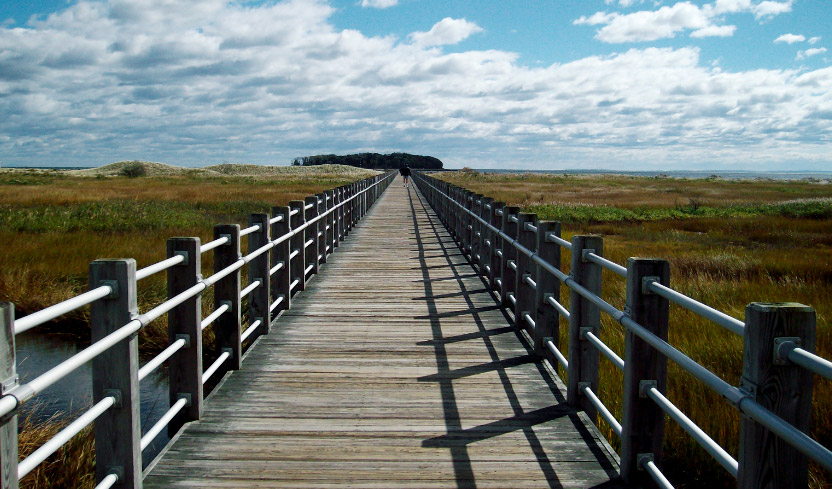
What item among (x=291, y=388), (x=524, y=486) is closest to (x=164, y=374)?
(x=291, y=388)

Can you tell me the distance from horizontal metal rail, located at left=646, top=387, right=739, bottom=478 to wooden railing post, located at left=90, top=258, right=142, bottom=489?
8.29 ft

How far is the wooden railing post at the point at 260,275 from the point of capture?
21.4 ft

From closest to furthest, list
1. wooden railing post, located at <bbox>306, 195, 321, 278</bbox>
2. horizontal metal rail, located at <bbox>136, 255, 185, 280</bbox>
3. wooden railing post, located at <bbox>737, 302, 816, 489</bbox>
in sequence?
wooden railing post, located at <bbox>737, 302, 816, 489</bbox> → horizontal metal rail, located at <bbox>136, 255, 185, 280</bbox> → wooden railing post, located at <bbox>306, 195, 321, 278</bbox>

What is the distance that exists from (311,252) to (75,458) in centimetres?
609

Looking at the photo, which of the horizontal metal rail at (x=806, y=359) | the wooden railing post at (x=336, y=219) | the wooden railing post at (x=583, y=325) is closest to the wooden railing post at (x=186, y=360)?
the wooden railing post at (x=583, y=325)

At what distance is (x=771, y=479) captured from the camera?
95.1 inches

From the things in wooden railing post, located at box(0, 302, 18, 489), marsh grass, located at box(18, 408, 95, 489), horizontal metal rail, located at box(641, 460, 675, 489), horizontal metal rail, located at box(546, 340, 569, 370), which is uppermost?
wooden railing post, located at box(0, 302, 18, 489)

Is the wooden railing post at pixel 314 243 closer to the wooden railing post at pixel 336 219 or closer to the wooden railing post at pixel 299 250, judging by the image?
the wooden railing post at pixel 299 250

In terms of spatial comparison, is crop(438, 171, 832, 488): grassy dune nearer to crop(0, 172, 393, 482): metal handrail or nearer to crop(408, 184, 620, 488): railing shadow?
crop(408, 184, 620, 488): railing shadow

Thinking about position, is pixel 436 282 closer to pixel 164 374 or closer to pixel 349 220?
pixel 164 374

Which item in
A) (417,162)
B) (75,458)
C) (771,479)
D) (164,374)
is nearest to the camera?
(771,479)

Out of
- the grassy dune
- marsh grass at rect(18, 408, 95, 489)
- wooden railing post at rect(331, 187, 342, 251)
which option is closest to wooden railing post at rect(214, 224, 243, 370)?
marsh grass at rect(18, 408, 95, 489)

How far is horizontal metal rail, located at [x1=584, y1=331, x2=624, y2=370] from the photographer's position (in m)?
4.01

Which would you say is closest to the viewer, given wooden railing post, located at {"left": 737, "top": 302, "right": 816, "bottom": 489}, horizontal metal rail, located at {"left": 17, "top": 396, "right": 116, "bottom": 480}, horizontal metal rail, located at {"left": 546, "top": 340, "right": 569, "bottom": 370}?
wooden railing post, located at {"left": 737, "top": 302, "right": 816, "bottom": 489}
